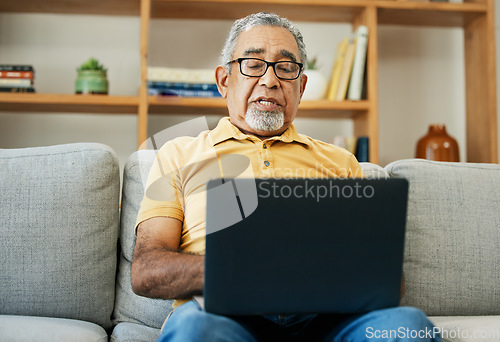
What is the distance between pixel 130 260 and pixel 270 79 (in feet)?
2.06

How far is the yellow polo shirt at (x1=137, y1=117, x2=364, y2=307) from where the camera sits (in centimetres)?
126

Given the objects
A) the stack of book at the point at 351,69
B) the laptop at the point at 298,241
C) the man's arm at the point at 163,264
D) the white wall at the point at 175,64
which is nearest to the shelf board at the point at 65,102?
the white wall at the point at 175,64

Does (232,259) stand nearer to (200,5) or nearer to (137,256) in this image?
(137,256)

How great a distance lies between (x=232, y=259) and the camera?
0.82 metres

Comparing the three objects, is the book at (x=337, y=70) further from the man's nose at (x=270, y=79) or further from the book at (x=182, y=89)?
the man's nose at (x=270, y=79)

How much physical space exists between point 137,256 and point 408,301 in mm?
731

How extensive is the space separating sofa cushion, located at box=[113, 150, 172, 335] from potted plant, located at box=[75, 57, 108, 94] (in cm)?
78

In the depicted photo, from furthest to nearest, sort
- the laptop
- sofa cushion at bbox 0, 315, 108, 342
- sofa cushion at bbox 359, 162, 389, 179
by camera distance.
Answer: sofa cushion at bbox 359, 162, 389, 179 → sofa cushion at bbox 0, 315, 108, 342 → the laptop

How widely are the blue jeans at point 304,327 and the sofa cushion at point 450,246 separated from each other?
446 mm

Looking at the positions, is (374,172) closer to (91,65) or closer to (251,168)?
(251,168)

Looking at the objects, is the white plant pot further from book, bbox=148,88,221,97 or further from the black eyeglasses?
the black eyeglasses

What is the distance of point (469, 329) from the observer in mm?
1219

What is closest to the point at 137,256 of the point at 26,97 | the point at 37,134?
the point at 26,97

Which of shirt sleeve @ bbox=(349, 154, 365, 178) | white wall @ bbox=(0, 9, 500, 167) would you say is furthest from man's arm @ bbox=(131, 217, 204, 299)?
white wall @ bbox=(0, 9, 500, 167)
